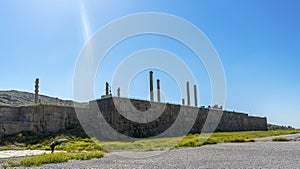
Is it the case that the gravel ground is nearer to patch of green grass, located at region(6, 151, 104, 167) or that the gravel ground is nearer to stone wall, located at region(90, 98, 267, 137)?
patch of green grass, located at region(6, 151, 104, 167)

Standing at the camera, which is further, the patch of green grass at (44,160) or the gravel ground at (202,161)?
the patch of green grass at (44,160)

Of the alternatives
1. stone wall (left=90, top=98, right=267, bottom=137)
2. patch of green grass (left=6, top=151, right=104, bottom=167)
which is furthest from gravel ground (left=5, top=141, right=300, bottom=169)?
stone wall (left=90, top=98, right=267, bottom=137)

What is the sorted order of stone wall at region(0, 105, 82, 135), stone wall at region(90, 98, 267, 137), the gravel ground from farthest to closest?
stone wall at region(90, 98, 267, 137) < stone wall at region(0, 105, 82, 135) < the gravel ground

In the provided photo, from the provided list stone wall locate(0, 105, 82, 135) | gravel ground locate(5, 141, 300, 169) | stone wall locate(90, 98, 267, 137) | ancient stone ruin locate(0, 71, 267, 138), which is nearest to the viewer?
gravel ground locate(5, 141, 300, 169)

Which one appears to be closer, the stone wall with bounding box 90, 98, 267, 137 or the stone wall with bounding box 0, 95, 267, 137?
the stone wall with bounding box 0, 95, 267, 137

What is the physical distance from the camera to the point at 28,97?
43812mm

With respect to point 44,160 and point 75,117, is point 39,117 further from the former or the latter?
point 44,160

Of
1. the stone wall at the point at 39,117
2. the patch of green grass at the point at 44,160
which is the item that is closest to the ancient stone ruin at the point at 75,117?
the stone wall at the point at 39,117

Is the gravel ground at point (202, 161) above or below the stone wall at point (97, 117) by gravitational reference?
below

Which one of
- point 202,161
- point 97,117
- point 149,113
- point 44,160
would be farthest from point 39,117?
point 202,161

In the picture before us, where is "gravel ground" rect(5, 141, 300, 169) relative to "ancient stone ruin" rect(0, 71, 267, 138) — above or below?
below

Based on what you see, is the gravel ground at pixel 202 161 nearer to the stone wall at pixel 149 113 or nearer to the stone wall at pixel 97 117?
the stone wall at pixel 149 113

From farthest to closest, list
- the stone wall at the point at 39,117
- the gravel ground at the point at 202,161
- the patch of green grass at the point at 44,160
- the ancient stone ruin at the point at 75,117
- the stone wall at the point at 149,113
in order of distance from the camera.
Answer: the stone wall at the point at 149,113 → the ancient stone ruin at the point at 75,117 → the stone wall at the point at 39,117 → the patch of green grass at the point at 44,160 → the gravel ground at the point at 202,161

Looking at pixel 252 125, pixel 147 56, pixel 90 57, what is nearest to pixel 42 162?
pixel 90 57
